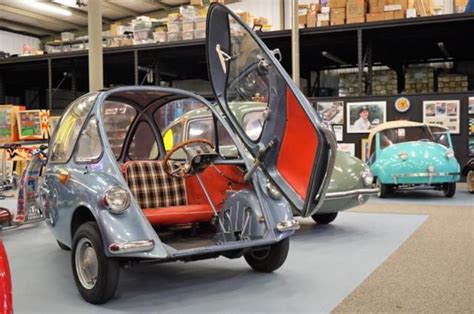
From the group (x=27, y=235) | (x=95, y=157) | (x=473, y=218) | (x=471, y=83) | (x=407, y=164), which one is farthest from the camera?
(x=471, y=83)

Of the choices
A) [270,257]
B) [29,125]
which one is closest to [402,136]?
[270,257]

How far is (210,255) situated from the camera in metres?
3.71

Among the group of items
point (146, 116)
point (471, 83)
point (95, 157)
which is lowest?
point (95, 157)

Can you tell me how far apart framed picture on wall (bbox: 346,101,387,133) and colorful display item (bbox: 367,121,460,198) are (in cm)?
240

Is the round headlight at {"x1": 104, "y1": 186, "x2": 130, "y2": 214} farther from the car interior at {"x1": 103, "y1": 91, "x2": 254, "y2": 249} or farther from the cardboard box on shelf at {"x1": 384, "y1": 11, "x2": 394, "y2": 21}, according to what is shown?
the cardboard box on shelf at {"x1": 384, "y1": 11, "x2": 394, "y2": 21}

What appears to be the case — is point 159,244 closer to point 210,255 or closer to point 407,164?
point 210,255

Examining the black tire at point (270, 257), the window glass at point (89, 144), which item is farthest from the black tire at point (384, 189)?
the window glass at point (89, 144)

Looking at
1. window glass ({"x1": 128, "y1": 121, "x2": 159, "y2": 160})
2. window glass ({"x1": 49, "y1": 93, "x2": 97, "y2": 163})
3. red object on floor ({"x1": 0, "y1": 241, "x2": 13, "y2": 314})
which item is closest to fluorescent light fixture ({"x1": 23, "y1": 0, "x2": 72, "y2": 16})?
window glass ({"x1": 128, "y1": 121, "x2": 159, "y2": 160})

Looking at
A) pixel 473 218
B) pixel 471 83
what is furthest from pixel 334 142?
pixel 471 83

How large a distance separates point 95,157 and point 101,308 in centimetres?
115

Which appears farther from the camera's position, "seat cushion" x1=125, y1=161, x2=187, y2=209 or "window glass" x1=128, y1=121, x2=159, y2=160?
"window glass" x1=128, y1=121, x2=159, y2=160

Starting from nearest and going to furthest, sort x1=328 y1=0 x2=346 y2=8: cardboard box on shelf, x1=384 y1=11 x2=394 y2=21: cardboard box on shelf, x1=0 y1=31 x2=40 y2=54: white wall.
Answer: x1=384 y1=11 x2=394 y2=21: cardboard box on shelf → x1=328 y1=0 x2=346 y2=8: cardboard box on shelf → x1=0 y1=31 x2=40 y2=54: white wall

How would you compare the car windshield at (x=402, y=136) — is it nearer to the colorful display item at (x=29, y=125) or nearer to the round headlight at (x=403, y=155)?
the round headlight at (x=403, y=155)

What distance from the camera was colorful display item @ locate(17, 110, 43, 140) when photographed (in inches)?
582
